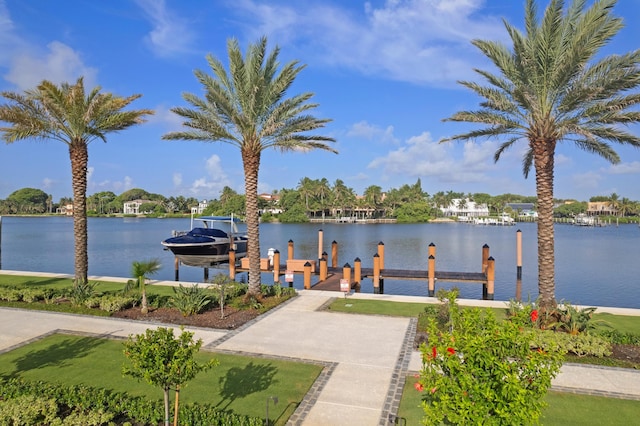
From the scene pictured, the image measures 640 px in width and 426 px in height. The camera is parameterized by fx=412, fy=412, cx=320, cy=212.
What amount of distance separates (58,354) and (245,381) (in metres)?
5.46

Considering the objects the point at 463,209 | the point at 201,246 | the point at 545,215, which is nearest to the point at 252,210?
the point at 545,215

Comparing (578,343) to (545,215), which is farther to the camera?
(545,215)

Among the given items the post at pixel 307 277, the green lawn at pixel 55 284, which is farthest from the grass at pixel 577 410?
the green lawn at pixel 55 284

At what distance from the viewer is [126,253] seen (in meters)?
46.8

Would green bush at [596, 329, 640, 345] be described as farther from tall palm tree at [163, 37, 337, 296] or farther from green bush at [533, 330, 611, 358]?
tall palm tree at [163, 37, 337, 296]

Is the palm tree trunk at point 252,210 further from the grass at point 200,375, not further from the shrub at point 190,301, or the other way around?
the grass at point 200,375

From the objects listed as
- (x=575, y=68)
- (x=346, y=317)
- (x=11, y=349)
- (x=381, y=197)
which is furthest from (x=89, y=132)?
(x=381, y=197)

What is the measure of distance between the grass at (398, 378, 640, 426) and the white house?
163 meters

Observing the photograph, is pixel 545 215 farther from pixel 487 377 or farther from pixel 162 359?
pixel 162 359

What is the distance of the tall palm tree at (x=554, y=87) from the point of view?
1232cm

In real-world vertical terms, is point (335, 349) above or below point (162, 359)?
below

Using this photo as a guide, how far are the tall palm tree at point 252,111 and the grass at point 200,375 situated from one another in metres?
7.02

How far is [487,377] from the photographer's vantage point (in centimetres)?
449

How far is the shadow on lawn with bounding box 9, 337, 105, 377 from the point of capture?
9.93 meters
